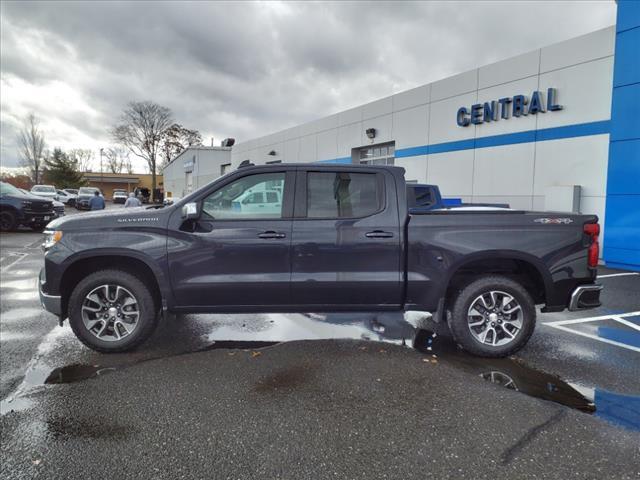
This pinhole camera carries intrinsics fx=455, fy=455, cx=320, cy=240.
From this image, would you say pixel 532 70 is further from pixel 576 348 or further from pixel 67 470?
pixel 67 470

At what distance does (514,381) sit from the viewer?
4.14 meters

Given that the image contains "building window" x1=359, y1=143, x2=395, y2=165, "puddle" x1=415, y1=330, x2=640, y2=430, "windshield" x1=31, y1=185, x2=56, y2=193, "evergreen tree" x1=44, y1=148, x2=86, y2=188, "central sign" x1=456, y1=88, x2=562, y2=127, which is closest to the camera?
"puddle" x1=415, y1=330, x2=640, y2=430

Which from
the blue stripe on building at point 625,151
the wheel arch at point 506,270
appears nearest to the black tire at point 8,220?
the wheel arch at point 506,270

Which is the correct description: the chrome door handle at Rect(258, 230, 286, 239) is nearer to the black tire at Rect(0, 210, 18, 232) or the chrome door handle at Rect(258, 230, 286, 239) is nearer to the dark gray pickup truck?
the dark gray pickup truck

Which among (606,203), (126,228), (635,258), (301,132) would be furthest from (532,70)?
(301,132)

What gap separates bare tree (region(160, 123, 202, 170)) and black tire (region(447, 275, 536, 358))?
216 feet

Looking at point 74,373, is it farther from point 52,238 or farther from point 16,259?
point 16,259

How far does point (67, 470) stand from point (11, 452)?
19.4 inches

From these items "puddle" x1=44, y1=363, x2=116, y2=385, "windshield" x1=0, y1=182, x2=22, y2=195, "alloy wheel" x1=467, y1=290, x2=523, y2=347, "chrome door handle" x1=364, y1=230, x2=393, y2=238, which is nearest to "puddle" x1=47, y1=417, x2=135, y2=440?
"puddle" x1=44, y1=363, x2=116, y2=385

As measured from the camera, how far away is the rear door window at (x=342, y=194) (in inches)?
186

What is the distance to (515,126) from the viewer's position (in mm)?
14133

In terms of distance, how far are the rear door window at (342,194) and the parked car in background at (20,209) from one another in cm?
1687

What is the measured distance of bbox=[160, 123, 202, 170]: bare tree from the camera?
65688 millimetres

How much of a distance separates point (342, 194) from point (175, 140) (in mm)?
66920
